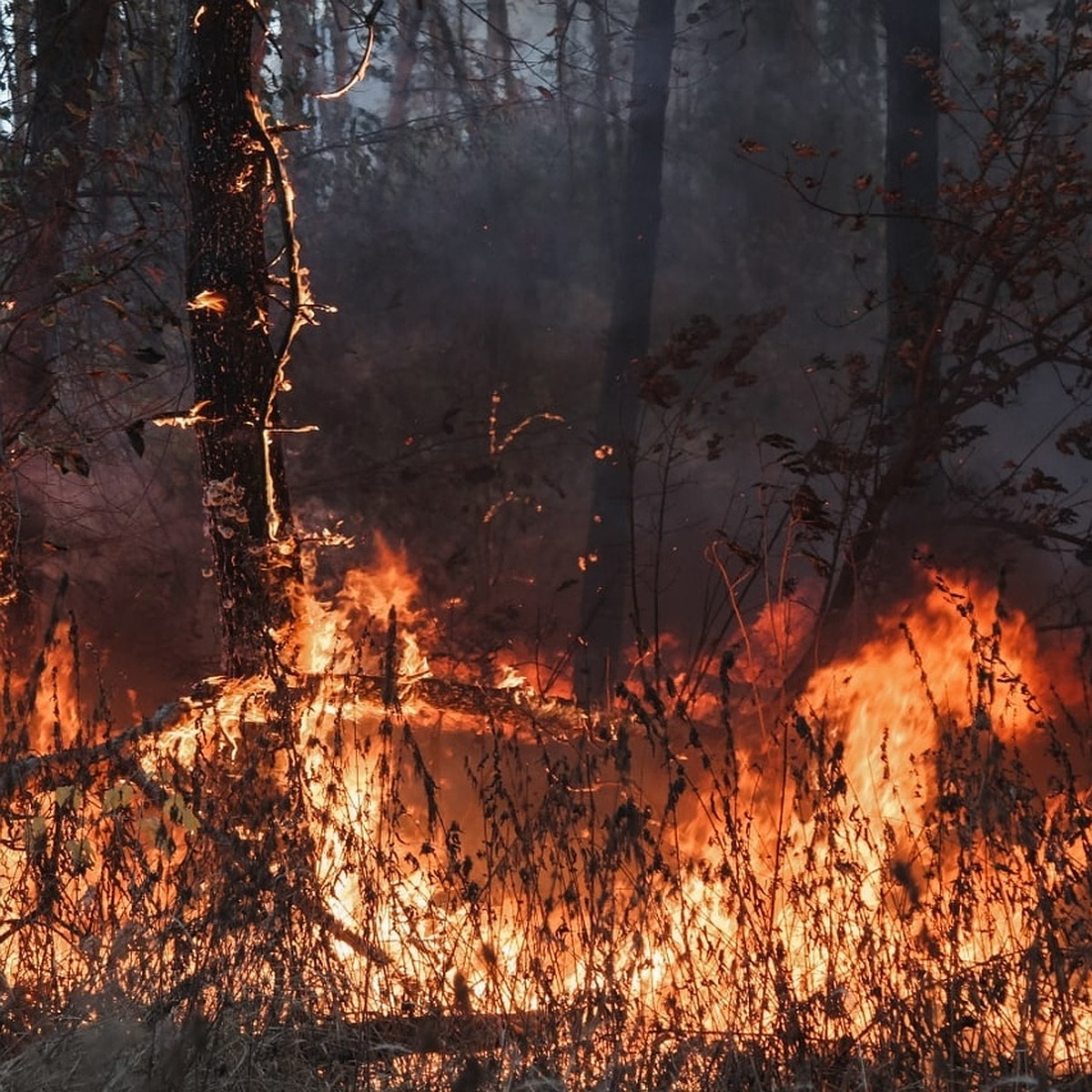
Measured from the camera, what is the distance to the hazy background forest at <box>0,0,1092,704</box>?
737 centimetres

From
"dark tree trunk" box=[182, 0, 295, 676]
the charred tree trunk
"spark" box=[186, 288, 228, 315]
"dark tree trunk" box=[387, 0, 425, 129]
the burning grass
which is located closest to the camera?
the burning grass

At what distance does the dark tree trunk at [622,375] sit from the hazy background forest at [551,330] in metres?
0.28

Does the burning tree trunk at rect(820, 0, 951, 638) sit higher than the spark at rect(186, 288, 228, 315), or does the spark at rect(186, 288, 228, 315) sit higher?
the burning tree trunk at rect(820, 0, 951, 638)

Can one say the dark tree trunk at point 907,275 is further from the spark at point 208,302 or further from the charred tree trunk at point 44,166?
the charred tree trunk at point 44,166

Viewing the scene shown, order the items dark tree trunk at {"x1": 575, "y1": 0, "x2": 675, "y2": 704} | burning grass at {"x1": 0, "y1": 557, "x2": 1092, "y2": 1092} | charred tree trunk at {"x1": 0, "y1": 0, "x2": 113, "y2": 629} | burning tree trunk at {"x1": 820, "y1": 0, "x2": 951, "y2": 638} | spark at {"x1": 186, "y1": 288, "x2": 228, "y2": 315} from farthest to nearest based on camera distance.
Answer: dark tree trunk at {"x1": 575, "y1": 0, "x2": 675, "y2": 704}
burning tree trunk at {"x1": 820, "y1": 0, "x2": 951, "y2": 638}
charred tree trunk at {"x1": 0, "y1": 0, "x2": 113, "y2": 629}
spark at {"x1": 186, "y1": 288, "x2": 228, "y2": 315}
burning grass at {"x1": 0, "y1": 557, "x2": 1092, "y2": 1092}

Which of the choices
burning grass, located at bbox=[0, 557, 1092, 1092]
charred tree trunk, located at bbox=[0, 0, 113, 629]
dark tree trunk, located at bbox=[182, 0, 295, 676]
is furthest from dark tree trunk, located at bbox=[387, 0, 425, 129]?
burning grass, located at bbox=[0, 557, 1092, 1092]

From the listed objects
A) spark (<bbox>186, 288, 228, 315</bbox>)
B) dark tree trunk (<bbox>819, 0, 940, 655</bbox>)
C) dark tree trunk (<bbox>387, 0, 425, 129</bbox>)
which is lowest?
spark (<bbox>186, 288, 228, 315</bbox>)

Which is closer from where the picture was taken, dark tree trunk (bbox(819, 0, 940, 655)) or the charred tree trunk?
the charred tree trunk

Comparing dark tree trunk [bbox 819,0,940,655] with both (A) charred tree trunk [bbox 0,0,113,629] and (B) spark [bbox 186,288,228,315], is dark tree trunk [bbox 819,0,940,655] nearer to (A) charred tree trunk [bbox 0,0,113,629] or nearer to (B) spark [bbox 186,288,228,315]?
(B) spark [bbox 186,288,228,315]

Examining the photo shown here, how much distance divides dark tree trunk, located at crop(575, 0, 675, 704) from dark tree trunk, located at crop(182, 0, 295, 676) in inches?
199

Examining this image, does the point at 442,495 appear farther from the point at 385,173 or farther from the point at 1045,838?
the point at 1045,838

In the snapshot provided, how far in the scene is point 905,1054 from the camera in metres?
3.14

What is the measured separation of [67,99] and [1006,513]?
21.7ft

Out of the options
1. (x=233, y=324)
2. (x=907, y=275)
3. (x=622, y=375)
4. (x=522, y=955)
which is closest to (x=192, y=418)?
(x=233, y=324)
